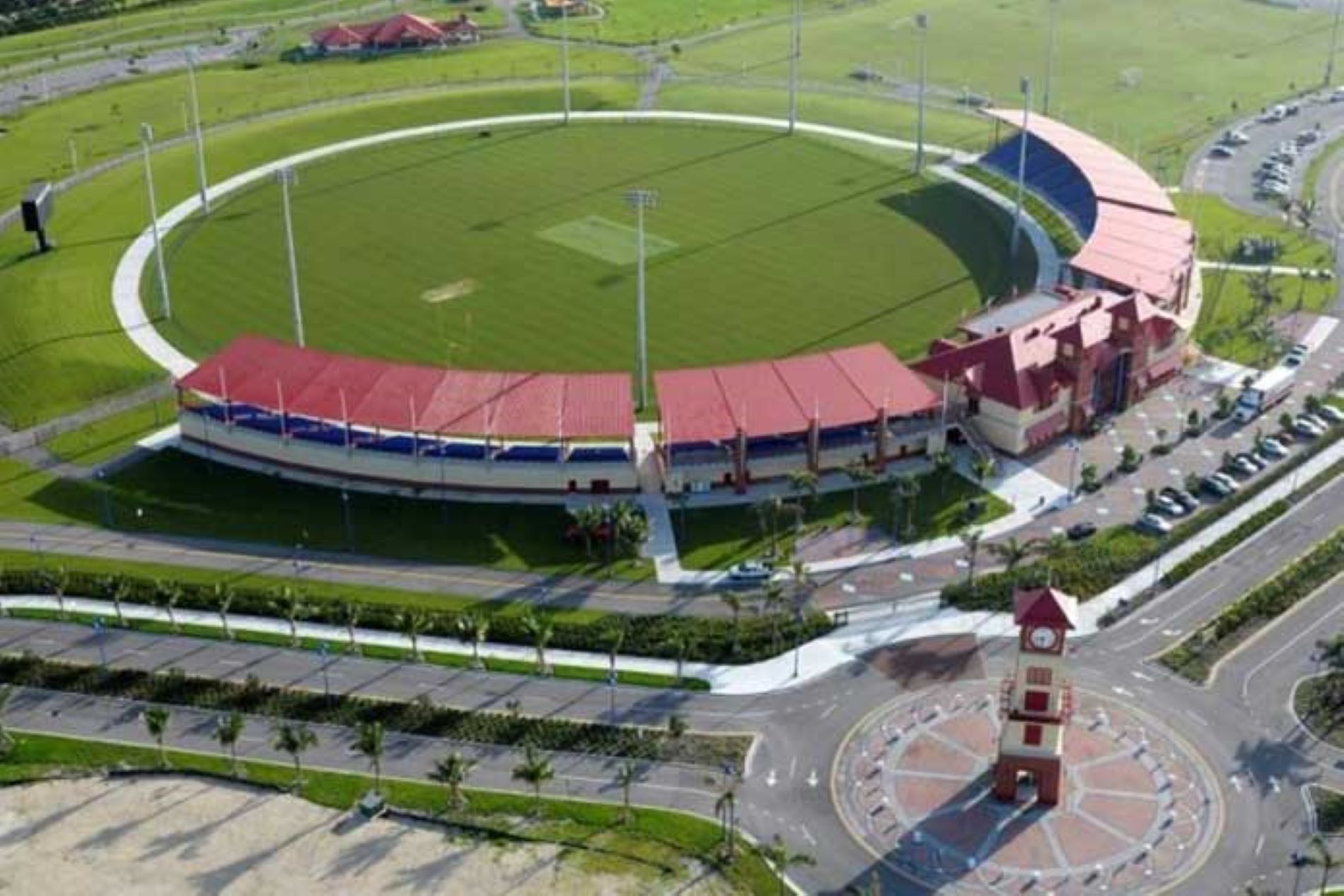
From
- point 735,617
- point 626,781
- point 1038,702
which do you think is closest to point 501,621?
point 735,617

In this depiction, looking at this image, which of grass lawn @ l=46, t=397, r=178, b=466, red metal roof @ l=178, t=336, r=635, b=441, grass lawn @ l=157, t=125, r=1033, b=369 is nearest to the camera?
red metal roof @ l=178, t=336, r=635, b=441

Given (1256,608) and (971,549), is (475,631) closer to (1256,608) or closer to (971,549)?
(971,549)

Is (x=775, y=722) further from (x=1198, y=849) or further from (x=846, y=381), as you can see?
(x=846, y=381)

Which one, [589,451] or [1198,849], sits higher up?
[589,451]

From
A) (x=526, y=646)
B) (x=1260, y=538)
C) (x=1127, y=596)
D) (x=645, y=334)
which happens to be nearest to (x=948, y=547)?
(x=1127, y=596)

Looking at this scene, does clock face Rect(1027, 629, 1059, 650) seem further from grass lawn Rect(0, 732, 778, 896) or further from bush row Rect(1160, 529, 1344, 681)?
bush row Rect(1160, 529, 1344, 681)

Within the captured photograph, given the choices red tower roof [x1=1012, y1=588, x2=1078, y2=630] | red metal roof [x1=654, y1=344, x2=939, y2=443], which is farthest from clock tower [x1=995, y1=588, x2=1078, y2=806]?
red metal roof [x1=654, y1=344, x2=939, y2=443]
